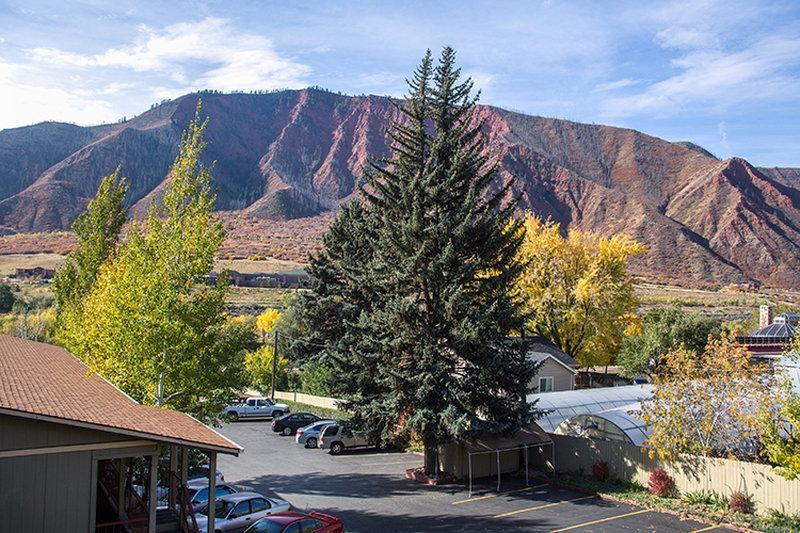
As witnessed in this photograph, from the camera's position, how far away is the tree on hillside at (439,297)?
81.3 ft

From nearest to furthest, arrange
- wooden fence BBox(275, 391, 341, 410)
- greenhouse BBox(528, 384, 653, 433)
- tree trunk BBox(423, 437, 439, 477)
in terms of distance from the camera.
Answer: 1. tree trunk BBox(423, 437, 439, 477)
2. greenhouse BBox(528, 384, 653, 433)
3. wooden fence BBox(275, 391, 341, 410)

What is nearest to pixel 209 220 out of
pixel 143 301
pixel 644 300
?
pixel 143 301

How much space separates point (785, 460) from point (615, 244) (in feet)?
104

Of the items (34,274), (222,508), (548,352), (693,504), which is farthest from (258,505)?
(34,274)

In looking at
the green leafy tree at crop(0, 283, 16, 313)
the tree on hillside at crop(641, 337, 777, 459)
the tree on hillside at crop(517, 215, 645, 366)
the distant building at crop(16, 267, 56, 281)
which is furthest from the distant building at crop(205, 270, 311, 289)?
the tree on hillside at crop(641, 337, 777, 459)

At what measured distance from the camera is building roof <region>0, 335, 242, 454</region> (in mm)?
11734

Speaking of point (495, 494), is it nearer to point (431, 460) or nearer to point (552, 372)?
point (431, 460)

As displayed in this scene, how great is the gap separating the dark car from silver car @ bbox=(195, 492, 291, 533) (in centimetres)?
1881

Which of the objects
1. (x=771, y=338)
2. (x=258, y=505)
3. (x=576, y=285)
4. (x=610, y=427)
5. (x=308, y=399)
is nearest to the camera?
(x=258, y=505)

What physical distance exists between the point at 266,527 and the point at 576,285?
115ft

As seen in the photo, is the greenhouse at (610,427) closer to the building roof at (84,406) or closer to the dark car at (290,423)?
the dark car at (290,423)

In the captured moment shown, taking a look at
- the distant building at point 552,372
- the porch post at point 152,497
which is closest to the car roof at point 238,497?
the porch post at point 152,497

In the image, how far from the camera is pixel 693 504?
2186 cm

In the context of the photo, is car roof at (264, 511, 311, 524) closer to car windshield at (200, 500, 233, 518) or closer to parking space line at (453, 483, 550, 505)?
car windshield at (200, 500, 233, 518)
